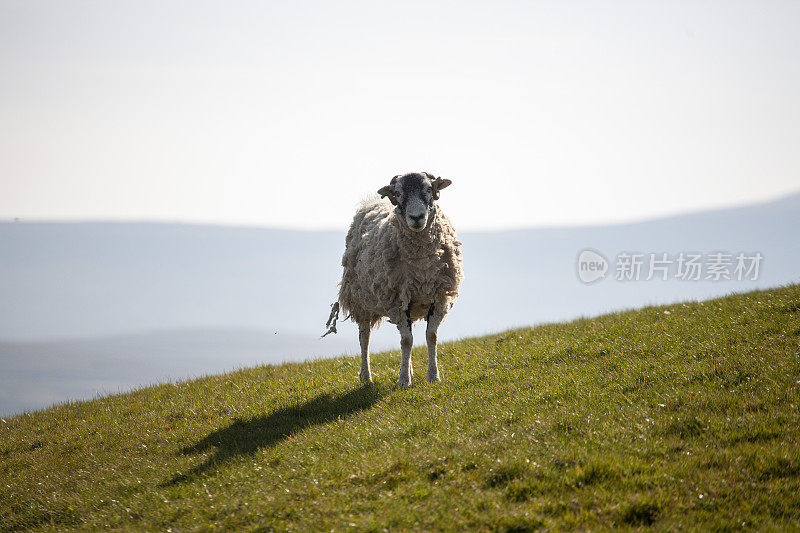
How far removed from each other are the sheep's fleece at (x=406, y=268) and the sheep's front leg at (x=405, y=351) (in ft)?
0.56

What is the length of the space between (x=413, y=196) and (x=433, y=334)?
2.88 m

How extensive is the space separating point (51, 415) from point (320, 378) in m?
7.29

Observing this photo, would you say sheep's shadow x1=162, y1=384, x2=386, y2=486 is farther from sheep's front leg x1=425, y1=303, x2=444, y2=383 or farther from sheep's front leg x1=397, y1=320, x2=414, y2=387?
sheep's front leg x1=425, y1=303, x2=444, y2=383

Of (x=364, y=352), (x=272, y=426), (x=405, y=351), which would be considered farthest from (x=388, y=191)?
(x=272, y=426)

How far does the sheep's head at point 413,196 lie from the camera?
11447 millimetres

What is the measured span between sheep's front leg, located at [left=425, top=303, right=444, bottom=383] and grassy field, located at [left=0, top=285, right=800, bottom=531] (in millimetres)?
449

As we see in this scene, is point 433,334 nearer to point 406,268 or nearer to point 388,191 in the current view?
point 406,268

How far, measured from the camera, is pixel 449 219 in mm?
13883

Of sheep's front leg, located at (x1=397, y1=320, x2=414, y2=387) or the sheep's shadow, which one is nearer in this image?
the sheep's shadow

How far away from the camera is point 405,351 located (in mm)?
12523

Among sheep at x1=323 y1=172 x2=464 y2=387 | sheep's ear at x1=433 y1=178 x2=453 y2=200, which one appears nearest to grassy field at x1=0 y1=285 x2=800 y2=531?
sheep at x1=323 y1=172 x2=464 y2=387

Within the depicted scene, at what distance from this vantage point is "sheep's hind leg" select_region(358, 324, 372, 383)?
45.0ft

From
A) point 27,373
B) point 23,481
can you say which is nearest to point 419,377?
point 23,481

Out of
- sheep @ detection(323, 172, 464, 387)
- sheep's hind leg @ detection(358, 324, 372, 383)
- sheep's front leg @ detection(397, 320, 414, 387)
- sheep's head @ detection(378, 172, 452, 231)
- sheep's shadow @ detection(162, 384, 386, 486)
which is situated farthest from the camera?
sheep's hind leg @ detection(358, 324, 372, 383)
